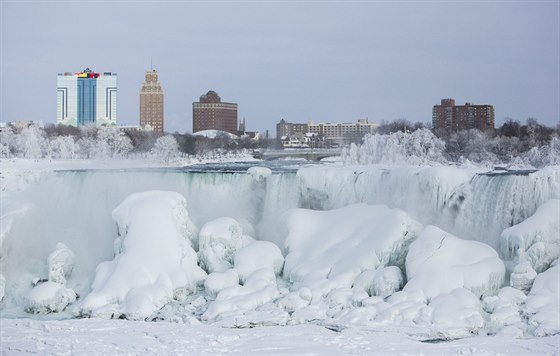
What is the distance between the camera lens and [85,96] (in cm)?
17400

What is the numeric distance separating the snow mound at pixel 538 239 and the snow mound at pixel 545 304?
0.52 m

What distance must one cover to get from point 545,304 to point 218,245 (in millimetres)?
8911

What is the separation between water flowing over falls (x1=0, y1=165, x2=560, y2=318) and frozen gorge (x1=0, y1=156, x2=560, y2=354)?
5 cm

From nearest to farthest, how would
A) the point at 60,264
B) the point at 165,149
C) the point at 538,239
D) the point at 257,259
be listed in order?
the point at 538,239, the point at 257,259, the point at 60,264, the point at 165,149

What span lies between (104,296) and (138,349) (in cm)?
454

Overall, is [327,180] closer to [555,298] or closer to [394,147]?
[555,298]

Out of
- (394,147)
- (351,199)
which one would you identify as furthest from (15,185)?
(394,147)

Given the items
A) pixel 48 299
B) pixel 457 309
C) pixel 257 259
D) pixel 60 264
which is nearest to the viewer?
pixel 457 309

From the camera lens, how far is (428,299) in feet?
58.6

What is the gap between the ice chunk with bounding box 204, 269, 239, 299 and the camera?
64.1ft

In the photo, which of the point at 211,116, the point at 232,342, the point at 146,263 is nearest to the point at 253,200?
the point at 146,263

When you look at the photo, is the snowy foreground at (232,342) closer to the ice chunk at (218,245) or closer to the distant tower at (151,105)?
the ice chunk at (218,245)

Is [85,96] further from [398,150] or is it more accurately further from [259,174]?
[259,174]

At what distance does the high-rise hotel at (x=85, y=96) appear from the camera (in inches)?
6875
